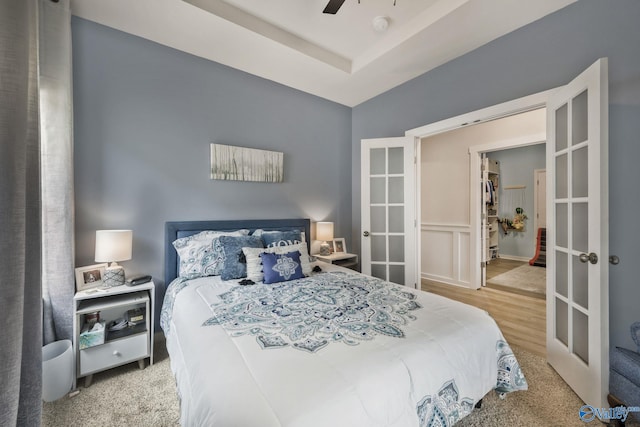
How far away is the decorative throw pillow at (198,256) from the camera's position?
7.68 feet

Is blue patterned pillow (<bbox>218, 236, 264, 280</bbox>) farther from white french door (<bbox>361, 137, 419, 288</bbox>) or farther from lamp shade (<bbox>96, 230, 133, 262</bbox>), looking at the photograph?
white french door (<bbox>361, 137, 419, 288</bbox>)

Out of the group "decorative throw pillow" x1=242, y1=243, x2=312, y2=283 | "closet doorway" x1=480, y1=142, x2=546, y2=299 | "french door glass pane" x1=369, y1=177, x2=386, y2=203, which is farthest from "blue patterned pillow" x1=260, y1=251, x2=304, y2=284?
"closet doorway" x1=480, y1=142, x2=546, y2=299

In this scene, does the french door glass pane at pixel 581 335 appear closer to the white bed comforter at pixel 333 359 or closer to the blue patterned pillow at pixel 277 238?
the white bed comforter at pixel 333 359

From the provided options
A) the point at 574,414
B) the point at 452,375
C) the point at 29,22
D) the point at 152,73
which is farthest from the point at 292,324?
the point at 152,73

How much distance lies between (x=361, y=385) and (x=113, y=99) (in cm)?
291

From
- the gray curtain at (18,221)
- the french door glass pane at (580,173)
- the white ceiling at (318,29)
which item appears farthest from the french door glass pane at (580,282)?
the gray curtain at (18,221)

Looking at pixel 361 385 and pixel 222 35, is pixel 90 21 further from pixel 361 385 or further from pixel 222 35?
pixel 361 385

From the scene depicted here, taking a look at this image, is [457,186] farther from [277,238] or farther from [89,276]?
[89,276]

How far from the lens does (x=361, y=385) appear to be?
0.96 metres

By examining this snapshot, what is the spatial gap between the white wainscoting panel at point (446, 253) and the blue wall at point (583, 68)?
214cm

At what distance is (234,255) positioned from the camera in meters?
2.39

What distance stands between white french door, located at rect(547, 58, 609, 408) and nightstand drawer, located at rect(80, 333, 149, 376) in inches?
124

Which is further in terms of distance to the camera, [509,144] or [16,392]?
[509,144]

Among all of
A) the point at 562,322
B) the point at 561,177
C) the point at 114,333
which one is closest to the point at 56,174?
the point at 114,333
